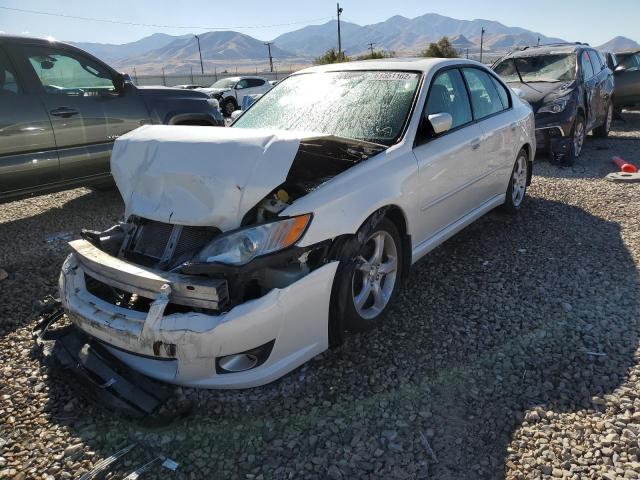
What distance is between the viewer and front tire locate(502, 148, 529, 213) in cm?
498

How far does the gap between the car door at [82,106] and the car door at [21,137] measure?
11 cm

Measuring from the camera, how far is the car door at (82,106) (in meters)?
4.97

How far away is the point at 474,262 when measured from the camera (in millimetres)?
4051

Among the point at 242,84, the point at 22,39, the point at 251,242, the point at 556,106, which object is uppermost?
the point at 22,39

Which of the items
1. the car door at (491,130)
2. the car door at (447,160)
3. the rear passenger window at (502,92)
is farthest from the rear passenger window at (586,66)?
the car door at (447,160)

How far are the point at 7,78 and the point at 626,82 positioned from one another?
491 inches

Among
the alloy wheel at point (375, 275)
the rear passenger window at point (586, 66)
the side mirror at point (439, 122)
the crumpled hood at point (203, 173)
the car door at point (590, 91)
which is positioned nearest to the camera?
the crumpled hood at point (203, 173)

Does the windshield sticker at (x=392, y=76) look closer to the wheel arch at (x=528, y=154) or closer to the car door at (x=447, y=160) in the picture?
the car door at (x=447, y=160)

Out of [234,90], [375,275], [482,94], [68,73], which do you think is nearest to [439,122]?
[375,275]

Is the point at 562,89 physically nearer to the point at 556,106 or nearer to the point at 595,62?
the point at 556,106

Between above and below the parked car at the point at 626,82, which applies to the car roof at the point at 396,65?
above

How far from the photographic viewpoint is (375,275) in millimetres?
3014

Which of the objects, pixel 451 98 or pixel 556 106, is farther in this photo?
pixel 556 106

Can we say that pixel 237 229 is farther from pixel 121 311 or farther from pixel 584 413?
pixel 584 413
